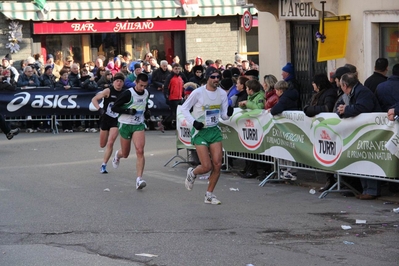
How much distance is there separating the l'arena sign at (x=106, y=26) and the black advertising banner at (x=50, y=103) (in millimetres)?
9027

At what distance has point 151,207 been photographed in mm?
11586

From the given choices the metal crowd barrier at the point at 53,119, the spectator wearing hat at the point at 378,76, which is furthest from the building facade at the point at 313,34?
the metal crowd barrier at the point at 53,119

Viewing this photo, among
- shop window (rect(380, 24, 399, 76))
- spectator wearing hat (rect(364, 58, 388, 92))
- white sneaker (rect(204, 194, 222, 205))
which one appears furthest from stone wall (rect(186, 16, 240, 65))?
white sneaker (rect(204, 194, 222, 205))

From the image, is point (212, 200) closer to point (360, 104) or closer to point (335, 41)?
point (360, 104)

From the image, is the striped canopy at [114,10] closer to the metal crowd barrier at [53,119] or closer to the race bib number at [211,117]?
the metal crowd barrier at [53,119]

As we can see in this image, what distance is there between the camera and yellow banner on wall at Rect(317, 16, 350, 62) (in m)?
15.3

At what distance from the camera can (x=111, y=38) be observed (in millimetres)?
33031

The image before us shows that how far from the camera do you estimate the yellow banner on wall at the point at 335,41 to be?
601 inches

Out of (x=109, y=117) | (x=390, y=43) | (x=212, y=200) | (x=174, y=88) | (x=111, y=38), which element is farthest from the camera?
(x=111, y=38)

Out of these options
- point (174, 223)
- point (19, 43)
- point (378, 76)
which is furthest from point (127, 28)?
point (174, 223)

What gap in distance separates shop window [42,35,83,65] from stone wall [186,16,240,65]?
13.5 ft

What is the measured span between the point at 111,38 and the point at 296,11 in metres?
A: 16.8

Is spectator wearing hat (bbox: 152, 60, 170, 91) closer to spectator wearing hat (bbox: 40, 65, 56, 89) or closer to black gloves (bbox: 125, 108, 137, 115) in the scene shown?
spectator wearing hat (bbox: 40, 65, 56, 89)

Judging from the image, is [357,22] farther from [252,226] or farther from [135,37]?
[135,37]
